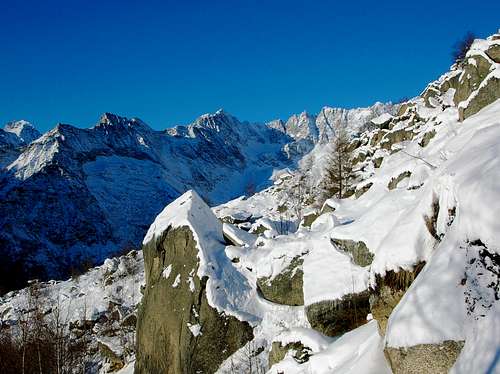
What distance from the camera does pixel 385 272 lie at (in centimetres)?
744

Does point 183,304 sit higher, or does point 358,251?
point 183,304

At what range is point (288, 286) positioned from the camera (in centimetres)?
1644

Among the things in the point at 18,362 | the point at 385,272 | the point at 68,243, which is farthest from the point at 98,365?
the point at 68,243

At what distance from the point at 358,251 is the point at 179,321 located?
837cm

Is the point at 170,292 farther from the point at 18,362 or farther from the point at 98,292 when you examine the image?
the point at 98,292

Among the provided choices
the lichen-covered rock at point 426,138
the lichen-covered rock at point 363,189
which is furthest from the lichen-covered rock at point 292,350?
the lichen-covered rock at point 426,138

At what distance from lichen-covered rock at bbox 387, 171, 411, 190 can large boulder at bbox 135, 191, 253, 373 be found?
771cm

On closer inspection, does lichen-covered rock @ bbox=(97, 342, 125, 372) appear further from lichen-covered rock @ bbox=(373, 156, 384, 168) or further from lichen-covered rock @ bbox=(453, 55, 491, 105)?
lichen-covered rock @ bbox=(453, 55, 491, 105)

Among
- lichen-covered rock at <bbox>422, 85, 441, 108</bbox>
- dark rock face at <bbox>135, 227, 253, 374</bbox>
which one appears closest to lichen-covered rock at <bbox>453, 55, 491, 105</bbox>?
lichen-covered rock at <bbox>422, 85, 441, 108</bbox>

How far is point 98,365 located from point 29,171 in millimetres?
128238

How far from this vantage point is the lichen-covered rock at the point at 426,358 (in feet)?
16.5

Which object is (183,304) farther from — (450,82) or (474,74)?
(450,82)

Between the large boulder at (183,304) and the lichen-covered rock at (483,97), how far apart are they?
1261 centimetres

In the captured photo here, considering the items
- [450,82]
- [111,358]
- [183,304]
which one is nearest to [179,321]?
[183,304]
